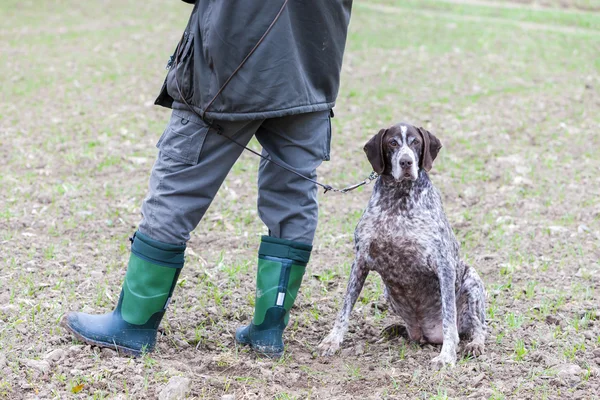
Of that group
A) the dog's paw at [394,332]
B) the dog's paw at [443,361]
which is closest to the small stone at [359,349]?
the dog's paw at [394,332]

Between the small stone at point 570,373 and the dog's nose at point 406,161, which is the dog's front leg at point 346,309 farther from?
the small stone at point 570,373

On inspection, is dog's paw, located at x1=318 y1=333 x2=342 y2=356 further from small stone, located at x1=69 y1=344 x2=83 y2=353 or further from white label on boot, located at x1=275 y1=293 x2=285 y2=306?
small stone, located at x1=69 y1=344 x2=83 y2=353

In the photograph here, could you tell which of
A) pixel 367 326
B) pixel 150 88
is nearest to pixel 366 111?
pixel 150 88

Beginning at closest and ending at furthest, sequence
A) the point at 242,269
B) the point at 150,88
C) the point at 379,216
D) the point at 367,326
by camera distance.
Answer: the point at 379,216, the point at 367,326, the point at 242,269, the point at 150,88

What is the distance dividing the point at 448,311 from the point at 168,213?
1.49m

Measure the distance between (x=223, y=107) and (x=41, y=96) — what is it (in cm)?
730

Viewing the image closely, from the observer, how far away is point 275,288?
3924 mm

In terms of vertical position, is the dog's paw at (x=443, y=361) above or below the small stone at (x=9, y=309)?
above

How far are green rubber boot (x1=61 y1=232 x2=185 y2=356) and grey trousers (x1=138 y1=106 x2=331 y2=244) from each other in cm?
7

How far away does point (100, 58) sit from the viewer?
500 inches

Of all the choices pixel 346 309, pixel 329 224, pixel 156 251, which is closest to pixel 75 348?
pixel 156 251

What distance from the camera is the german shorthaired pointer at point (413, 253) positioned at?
4.17m

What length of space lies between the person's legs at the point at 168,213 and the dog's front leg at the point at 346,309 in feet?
3.02

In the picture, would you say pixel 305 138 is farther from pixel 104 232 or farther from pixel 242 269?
pixel 104 232
